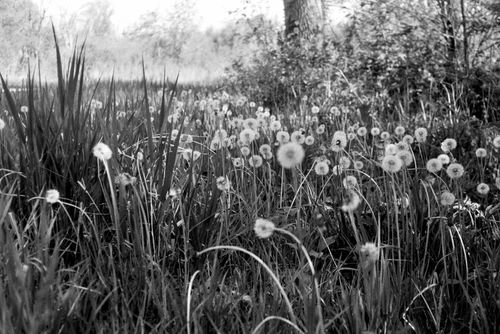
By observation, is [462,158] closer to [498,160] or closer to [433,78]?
[498,160]

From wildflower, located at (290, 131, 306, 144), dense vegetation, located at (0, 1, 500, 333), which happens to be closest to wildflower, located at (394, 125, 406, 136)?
dense vegetation, located at (0, 1, 500, 333)

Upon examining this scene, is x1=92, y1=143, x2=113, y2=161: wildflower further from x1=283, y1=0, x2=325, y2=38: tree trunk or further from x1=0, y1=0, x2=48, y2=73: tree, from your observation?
x1=0, y1=0, x2=48, y2=73: tree

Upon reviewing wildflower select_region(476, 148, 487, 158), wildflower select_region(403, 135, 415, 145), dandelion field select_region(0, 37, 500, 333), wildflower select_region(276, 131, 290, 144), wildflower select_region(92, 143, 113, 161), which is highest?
wildflower select_region(92, 143, 113, 161)

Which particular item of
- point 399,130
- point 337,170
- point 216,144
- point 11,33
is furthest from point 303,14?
point 11,33

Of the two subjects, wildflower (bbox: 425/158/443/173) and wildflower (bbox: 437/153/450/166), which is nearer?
wildflower (bbox: 425/158/443/173)

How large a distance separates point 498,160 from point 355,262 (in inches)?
47.8

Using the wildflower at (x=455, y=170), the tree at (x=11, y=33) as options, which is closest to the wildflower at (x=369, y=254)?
the wildflower at (x=455, y=170)

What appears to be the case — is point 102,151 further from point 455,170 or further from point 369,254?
point 455,170

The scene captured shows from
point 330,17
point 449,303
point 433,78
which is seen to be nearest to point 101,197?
point 449,303

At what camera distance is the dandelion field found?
43.1 inches

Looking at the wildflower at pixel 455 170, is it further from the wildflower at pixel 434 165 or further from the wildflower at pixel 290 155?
the wildflower at pixel 290 155

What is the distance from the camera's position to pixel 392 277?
1.40 metres

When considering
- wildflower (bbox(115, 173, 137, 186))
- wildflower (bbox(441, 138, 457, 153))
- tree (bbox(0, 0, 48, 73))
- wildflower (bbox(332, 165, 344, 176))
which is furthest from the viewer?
tree (bbox(0, 0, 48, 73))

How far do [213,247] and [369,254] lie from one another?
1.11ft
